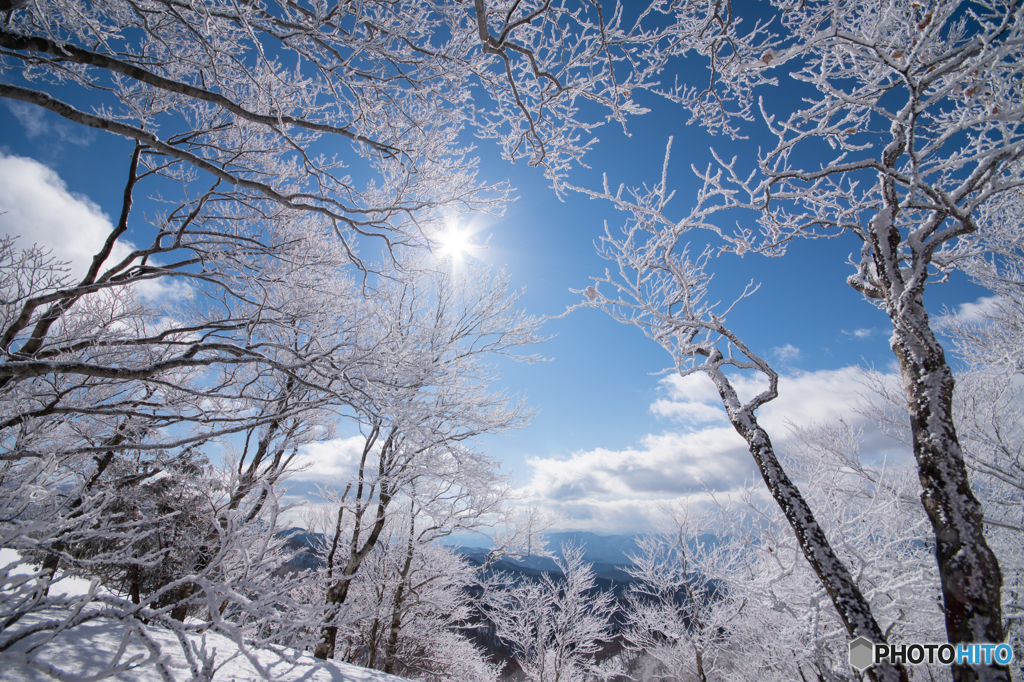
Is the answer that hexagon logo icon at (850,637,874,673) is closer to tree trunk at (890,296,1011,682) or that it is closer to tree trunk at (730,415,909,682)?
tree trunk at (730,415,909,682)

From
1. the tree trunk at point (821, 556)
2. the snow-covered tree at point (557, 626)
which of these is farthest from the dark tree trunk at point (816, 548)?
the snow-covered tree at point (557, 626)

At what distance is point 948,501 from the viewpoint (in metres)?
2.91

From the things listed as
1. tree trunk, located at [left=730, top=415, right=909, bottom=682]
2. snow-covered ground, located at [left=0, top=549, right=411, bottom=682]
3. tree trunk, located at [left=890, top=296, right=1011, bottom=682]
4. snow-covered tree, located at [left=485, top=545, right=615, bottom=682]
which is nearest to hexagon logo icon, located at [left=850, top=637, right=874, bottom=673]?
tree trunk, located at [left=730, top=415, right=909, bottom=682]

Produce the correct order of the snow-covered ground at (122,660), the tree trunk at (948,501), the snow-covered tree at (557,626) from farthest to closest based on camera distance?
1. the snow-covered tree at (557,626)
2. the tree trunk at (948,501)
3. the snow-covered ground at (122,660)

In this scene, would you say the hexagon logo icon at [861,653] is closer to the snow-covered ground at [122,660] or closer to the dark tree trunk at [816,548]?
the dark tree trunk at [816,548]

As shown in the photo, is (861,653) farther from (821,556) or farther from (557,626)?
(557,626)

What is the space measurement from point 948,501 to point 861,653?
1.35m

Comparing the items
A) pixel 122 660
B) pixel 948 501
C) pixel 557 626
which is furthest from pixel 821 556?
pixel 557 626

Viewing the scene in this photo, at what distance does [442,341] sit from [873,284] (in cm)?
665

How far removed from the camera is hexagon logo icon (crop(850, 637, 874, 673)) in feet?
9.02

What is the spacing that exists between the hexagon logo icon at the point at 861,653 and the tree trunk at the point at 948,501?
0.42 meters

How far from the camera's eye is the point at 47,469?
2.63 meters

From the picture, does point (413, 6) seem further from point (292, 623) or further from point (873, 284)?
point (873, 284)

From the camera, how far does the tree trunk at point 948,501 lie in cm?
259
